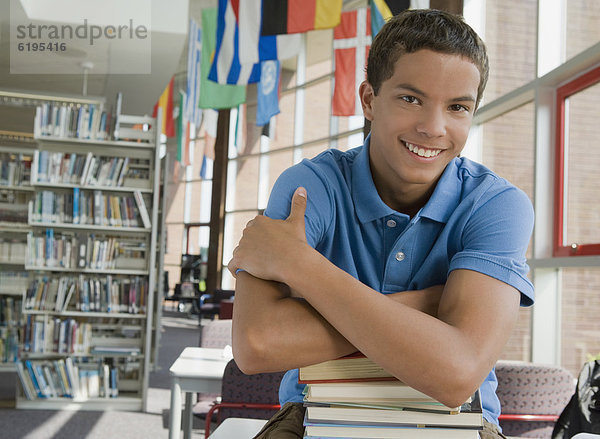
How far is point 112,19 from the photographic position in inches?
309

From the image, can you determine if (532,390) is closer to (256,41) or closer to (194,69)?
(256,41)

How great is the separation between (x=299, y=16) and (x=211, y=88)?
2.95m

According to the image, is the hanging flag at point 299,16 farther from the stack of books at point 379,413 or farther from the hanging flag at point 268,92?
the stack of books at point 379,413

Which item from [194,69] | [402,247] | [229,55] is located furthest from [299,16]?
[402,247]

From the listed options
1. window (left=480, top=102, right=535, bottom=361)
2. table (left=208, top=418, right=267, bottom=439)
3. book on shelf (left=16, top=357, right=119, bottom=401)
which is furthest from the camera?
book on shelf (left=16, top=357, right=119, bottom=401)

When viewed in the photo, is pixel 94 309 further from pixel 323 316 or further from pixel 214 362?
pixel 323 316

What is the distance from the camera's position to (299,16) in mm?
5609

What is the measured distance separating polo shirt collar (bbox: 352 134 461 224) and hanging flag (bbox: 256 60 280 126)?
618 centimetres

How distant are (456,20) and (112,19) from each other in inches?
291

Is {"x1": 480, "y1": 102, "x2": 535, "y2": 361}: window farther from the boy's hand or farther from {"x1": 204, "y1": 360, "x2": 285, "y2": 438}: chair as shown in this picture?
the boy's hand

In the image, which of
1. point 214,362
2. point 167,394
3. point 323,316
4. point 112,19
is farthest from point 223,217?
point 323,316

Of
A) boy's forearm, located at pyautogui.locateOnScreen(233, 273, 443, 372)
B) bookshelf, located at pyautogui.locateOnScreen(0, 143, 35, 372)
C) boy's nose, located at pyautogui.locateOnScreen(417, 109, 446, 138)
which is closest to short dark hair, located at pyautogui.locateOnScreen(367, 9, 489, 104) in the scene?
boy's nose, located at pyautogui.locateOnScreen(417, 109, 446, 138)

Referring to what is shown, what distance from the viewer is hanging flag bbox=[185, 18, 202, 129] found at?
8602 mm

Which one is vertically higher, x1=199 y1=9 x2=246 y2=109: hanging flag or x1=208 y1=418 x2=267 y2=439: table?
x1=199 y1=9 x2=246 y2=109: hanging flag
